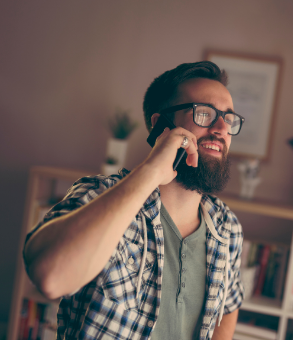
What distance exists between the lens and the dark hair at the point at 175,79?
123cm

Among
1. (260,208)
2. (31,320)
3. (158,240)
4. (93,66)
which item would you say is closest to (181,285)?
(158,240)

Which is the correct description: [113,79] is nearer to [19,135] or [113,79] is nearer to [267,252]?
[19,135]

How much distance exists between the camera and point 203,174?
108 centimetres

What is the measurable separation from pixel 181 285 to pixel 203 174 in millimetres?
391

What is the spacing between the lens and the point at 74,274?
66 centimetres

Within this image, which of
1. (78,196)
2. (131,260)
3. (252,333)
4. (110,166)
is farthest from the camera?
(110,166)

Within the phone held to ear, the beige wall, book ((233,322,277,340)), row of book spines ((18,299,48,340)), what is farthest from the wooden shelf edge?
row of book spines ((18,299,48,340))

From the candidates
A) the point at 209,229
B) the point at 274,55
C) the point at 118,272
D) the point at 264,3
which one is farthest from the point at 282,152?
the point at 118,272

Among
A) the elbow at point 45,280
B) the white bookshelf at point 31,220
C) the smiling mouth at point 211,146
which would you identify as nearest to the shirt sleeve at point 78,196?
the elbow at point 45,280

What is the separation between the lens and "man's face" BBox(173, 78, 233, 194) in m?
1.08

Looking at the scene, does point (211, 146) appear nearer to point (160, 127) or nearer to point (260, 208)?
point (160, 127)

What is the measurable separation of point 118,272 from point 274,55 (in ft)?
6.33

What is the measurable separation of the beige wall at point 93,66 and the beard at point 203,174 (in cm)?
110

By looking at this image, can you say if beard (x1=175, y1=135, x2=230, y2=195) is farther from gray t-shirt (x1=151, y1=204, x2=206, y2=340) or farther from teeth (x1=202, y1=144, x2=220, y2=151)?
gray t-shirt (x1=151, y1=204, x2=206, y2=340)
